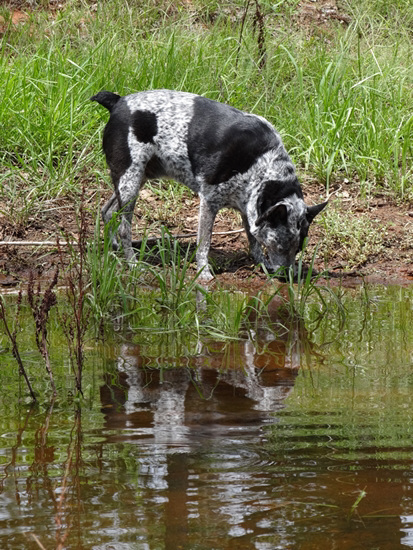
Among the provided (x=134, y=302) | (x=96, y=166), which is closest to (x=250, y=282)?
(x=134, y=302)

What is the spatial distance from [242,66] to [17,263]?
414 centimetres

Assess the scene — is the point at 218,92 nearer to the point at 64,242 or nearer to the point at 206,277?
the point at 64,242

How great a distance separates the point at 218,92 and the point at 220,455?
681 cm

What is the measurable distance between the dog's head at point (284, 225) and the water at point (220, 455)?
7.18 ft

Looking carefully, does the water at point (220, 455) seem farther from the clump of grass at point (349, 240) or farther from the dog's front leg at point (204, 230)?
the clump of grass at point (349, 240)

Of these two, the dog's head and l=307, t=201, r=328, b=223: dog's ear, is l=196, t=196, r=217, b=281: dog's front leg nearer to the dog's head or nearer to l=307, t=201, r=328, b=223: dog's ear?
the dog's head

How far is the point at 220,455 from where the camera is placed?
10.4 feet

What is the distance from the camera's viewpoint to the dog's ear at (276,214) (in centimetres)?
675

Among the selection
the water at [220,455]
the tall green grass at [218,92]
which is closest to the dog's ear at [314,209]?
the tall green grass at [218,92]

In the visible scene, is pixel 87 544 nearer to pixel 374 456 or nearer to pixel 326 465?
pixel 326 465

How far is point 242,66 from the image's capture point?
995 cm

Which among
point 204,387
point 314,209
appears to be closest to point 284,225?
point 314,209

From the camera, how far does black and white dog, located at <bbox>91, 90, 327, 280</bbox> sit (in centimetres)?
698

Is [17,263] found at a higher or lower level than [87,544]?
higher
